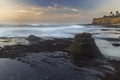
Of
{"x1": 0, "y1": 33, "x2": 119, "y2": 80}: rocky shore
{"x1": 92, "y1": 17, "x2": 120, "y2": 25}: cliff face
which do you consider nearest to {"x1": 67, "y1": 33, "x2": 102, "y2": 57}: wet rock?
{"x1": 0, "y1": 33, "x2": 119, "y2": 80}: rocky shore

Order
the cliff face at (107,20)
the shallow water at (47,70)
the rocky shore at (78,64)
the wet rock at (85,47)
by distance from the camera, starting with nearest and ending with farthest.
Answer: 1. the shallow water at (47,70)
2. the rocky shore at (78,64)
3. the wet rock at (85,47)
4. the cliff face at (107,20)

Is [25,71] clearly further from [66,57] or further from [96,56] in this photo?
[96,56]

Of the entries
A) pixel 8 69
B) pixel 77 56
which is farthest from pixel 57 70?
pixel 77 56

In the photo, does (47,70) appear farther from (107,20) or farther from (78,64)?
(107,20)

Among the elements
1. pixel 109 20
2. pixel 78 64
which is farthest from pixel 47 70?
pixel 109 20

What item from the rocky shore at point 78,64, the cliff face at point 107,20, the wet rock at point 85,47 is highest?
the cliff face at point 107,20

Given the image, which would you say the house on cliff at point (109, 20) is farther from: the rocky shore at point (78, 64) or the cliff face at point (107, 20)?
the rocky shore at point (78, 64)

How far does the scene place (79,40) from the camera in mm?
16016

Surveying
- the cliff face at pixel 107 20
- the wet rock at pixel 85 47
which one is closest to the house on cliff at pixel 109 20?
the cliff face at pixel 107 20

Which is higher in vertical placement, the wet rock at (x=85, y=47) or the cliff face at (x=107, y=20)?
the cliff face at (x=107, y=20)

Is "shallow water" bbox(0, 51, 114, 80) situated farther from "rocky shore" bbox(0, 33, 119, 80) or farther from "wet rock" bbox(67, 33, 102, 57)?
"wet rock" bbox(67, 33, 102, 57)

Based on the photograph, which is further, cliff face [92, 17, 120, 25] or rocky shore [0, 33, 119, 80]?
cliff face [92, 17, 120, 25]

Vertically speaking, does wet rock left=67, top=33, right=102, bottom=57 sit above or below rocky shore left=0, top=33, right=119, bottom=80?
above

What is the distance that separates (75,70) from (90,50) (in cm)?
392
